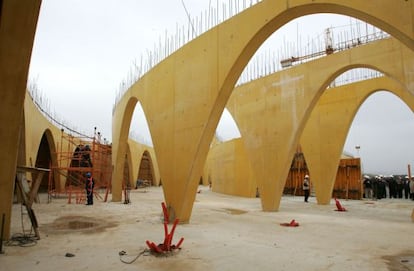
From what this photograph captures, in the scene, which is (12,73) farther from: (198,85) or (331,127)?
(331,127)

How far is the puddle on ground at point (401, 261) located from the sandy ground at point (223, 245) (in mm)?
13

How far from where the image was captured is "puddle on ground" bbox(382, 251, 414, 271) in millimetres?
4727

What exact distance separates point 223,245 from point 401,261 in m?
2.87

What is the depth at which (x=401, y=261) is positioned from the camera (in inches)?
202

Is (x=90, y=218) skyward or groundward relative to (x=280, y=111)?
groundward

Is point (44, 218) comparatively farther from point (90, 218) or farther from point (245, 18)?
point (245, 18)

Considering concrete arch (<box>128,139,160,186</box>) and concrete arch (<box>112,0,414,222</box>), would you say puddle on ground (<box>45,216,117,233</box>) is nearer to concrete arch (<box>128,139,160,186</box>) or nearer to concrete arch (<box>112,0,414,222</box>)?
concrete arch (<box>112,0,414,222</box>)

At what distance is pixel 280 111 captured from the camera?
40.7 ft

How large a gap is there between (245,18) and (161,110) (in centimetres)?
391

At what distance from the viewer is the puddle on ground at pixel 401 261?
473 cm

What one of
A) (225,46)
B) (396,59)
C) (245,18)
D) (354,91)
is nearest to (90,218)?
(225,46)

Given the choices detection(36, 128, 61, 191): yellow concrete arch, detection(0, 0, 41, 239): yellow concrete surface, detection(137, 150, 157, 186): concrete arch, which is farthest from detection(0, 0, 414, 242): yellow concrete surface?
detection(137, 150, 157, 186): concrete arch

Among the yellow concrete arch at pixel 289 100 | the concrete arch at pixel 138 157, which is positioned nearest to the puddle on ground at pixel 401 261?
the yellow concrete arch at pixel 289 100

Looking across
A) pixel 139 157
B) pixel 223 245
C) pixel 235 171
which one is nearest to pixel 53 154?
pixel 235 171
